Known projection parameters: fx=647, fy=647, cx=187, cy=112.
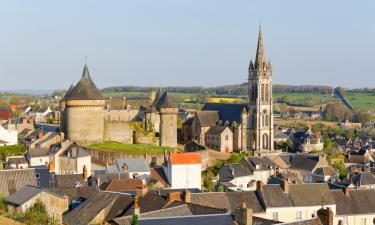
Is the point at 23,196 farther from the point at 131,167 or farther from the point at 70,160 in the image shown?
the point at 70,160

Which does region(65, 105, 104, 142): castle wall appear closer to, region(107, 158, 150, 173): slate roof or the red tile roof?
region(107, 158, 150, 173): slate roof

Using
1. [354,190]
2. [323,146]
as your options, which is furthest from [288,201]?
[323,146]

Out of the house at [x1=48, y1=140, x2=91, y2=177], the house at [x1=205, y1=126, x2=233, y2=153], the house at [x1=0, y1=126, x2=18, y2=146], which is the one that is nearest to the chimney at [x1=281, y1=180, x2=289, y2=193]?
the house at [x1=48, y1=140, x2=91, y2=177]

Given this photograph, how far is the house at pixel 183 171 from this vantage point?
138 ft

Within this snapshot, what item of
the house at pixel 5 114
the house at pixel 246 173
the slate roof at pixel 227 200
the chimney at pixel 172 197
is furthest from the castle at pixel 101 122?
the chimney at pixel 172 197

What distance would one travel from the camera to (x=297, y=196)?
34531 mm

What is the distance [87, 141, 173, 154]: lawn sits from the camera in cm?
5229

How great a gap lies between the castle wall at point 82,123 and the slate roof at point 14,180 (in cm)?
2057

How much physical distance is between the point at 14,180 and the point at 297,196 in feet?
48.4

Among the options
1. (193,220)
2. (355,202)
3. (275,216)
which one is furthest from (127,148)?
(193,220)

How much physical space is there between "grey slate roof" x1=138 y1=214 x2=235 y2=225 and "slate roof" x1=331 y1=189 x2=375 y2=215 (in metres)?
14.8

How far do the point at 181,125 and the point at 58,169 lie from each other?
1197 inches

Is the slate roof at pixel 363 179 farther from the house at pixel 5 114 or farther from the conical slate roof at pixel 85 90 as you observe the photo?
the house at pixel 5 114

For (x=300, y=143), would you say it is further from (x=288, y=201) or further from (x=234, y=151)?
(x=288, y=201)
